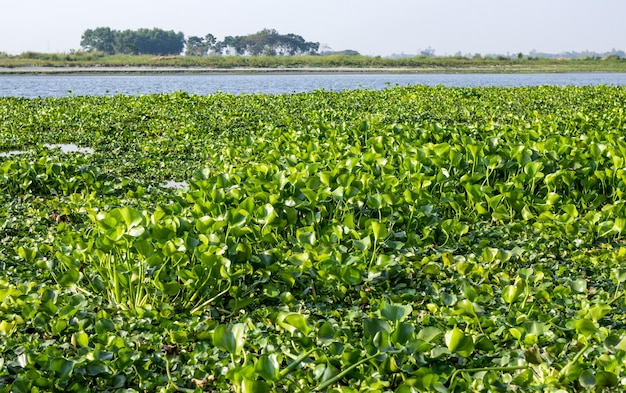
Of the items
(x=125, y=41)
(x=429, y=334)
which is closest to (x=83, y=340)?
(x=429, y=334)

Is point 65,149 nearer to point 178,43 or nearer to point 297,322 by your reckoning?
point 297,322

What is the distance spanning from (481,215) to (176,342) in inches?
99.2

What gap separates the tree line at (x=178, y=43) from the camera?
309 ft

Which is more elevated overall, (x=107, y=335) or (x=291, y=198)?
(x=291, y=198)

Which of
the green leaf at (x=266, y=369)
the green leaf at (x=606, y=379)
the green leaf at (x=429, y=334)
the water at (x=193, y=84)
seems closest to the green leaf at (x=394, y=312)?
the green leaf at (x=429, y=334)

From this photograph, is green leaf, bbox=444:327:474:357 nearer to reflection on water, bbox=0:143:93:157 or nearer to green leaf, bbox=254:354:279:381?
green leaf, bbox=254:354:279:381

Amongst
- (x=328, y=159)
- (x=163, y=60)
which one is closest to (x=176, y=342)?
(x=328, y=159)

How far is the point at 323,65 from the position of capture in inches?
2473

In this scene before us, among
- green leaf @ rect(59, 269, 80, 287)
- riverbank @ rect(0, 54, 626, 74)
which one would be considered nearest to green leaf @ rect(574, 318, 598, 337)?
green leaf @ rect(59, 269, 80, 287)

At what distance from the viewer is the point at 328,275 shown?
2865 millimetres

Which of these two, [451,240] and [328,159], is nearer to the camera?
[451,240]

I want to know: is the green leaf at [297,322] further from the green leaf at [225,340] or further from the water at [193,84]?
the water at [193,84]

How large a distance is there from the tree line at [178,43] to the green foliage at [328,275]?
90.7 m

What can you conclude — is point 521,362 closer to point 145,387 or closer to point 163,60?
point 145,387
